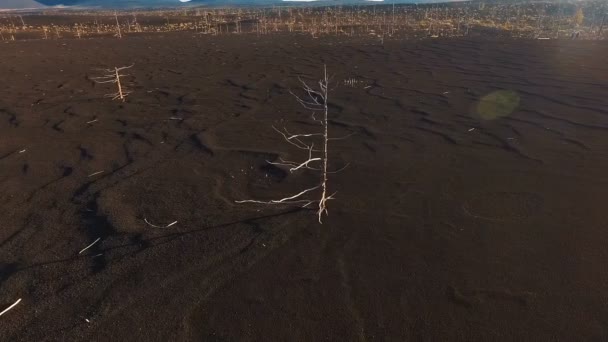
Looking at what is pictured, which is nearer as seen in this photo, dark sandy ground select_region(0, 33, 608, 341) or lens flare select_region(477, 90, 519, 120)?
dark sandy ground select_region(0, 33, 608, 341)

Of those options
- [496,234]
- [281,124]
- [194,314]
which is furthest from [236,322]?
[281,124]

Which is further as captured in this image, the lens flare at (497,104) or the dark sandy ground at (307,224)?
the lens flare at (497,104)

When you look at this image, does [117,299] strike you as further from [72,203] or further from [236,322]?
[72,203]

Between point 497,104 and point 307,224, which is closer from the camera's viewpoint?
point 307,224

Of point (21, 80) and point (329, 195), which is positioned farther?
point (21, 80)
